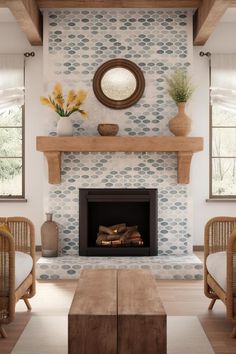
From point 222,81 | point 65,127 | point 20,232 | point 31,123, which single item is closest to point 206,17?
point 222,81

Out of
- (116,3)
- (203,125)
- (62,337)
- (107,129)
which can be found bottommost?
(62,337)

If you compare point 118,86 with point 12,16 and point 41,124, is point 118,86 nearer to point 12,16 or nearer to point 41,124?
point 41,124

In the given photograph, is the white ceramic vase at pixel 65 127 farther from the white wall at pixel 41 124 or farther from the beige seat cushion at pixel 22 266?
the beige seat cushion at pixel 22 266

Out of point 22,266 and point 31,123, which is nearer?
point 22,266

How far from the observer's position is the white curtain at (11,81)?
6.61 meters

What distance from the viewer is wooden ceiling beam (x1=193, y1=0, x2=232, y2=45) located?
4950 mm

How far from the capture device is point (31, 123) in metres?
6.71

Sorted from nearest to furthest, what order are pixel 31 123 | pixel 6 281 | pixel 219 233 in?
Result: 1. pixel 6 281
2. pixel 219 233
3. pixel 31 123

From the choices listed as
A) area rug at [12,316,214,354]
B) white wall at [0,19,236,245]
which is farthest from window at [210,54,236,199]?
area rug at [12,316,214,354]

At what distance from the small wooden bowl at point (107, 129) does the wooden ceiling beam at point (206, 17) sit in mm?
1349

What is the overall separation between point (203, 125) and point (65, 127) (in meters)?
1.90

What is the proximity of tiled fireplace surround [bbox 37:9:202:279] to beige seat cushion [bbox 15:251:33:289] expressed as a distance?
1.89 m

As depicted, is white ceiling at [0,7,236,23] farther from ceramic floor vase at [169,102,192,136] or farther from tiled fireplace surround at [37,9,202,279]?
ceramic floor vase at [169,102,192,136]

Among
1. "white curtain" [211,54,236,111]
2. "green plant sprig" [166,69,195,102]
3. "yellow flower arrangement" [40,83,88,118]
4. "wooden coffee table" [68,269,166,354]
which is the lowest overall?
"wooden coffee table" [68,269,166,354]
